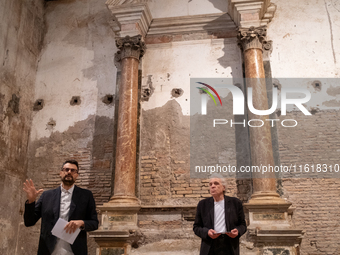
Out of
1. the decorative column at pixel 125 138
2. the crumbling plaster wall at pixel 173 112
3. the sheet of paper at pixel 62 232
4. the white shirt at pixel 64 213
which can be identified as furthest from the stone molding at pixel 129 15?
the sheet of paper at pixel 62 232

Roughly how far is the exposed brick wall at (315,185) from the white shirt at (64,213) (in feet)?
13.7

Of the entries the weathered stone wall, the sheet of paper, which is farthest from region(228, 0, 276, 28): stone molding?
the sheet of paper

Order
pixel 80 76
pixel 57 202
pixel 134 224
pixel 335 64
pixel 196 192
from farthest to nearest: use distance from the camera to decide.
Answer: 1. pixel 80 76
2. pixel 335 64
3. pixel 196 192
4. pixel 134 224
5. pixel 57 202

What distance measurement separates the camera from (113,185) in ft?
21.4

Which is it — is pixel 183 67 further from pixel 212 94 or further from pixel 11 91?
pixel 11 91

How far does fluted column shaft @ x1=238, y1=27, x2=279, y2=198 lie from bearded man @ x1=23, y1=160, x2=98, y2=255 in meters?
3.32

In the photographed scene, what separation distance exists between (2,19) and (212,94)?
433 cm

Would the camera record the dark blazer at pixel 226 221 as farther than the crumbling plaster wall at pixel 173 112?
No

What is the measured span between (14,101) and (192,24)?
391 cm

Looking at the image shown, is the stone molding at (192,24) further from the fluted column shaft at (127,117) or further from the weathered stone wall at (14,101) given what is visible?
the weathered stone wall at (14,101)

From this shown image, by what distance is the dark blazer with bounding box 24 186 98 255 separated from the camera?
2.93m

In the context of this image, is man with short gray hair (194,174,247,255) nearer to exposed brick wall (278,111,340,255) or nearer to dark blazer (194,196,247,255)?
dark blazer (194,196,247,255)

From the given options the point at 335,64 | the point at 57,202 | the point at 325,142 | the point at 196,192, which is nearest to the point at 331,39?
the point at 335,64

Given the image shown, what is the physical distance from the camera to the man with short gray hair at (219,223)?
3261 mm
